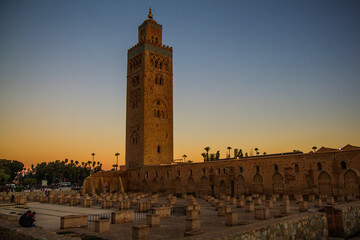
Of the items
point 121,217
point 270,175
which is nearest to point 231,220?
point 121,217

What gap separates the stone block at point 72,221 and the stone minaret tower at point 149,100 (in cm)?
2821

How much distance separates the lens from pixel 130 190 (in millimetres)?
40500

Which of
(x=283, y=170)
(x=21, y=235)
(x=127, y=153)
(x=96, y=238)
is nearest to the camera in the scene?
(x=21, y=235)

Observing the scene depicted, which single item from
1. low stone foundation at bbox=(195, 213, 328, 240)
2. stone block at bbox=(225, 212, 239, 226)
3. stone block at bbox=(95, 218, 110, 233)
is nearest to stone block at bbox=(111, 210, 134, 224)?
stone block at bbox=(95, 218, 110, 233)

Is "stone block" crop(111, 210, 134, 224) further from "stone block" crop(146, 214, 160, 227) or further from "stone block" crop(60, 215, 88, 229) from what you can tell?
"stone block" crop(146, 214, 160, 227)

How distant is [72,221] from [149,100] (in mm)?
31594

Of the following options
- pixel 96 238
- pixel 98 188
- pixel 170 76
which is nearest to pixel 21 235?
pixel 96 238

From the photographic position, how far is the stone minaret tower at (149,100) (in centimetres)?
4131

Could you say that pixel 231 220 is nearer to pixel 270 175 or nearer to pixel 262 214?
pixel 262 214

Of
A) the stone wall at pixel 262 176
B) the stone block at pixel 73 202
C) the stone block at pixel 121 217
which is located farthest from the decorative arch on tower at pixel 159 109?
the stone block at pixel 121 217

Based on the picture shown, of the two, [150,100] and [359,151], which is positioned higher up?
[150,100]

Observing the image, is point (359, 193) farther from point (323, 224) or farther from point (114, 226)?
point (114, 226)

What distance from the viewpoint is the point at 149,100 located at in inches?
1665

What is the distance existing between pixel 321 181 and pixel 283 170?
305cm
